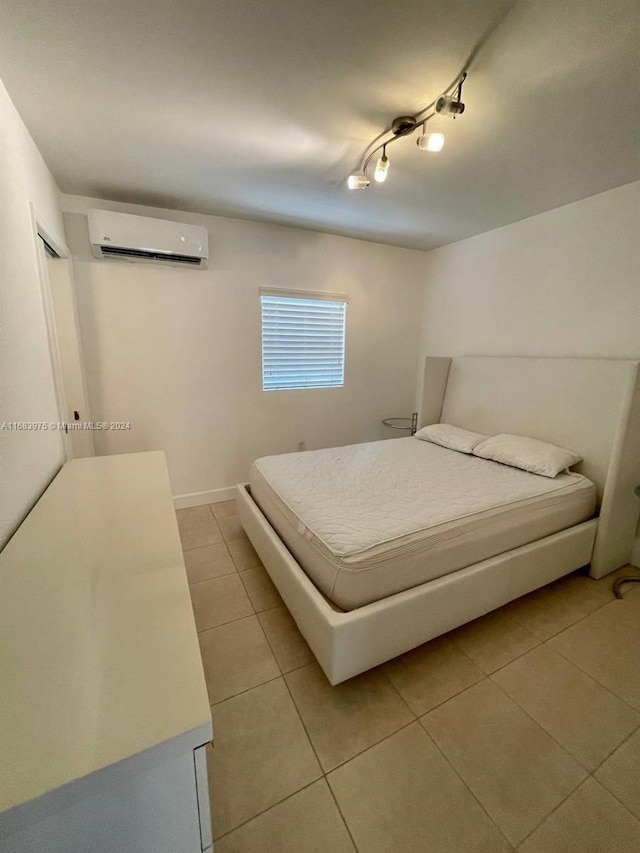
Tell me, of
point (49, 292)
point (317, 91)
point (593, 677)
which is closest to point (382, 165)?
point (317, 91)

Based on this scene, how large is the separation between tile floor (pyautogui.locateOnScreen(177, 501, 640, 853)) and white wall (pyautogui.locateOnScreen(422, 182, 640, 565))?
49.8 inches

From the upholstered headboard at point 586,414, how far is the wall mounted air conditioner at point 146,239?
8.42 ft

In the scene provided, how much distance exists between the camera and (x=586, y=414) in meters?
2.23

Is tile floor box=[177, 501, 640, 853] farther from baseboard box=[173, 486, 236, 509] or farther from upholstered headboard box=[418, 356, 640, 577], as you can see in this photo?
baseboard box=[173, 486, 236, 509]

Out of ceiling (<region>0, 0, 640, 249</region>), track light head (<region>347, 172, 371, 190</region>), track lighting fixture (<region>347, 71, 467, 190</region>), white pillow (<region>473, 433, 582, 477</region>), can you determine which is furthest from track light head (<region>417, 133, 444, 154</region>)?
white pillow (<region>473, 433, 582, 477</region>)

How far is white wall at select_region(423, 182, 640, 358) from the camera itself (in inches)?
83.7

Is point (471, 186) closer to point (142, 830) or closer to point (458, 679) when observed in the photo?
point (458, 679)

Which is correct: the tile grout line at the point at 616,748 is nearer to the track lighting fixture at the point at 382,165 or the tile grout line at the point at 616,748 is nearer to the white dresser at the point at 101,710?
the white dresser at the point at 101,710

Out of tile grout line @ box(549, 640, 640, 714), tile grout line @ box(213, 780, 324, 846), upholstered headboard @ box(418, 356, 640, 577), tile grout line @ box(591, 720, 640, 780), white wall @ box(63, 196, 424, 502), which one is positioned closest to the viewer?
tile grout line @ box(213, 780, 324, 846)

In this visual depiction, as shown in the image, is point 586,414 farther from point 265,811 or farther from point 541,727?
point 265,811

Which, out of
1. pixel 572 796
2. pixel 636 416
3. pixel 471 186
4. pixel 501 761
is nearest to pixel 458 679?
pixel 501 761

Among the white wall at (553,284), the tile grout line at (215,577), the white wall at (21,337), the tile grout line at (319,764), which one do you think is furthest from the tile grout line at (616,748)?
the white wall at (21,337)

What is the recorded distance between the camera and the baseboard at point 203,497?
3.00 metres

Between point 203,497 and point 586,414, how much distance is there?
10.1 ft
